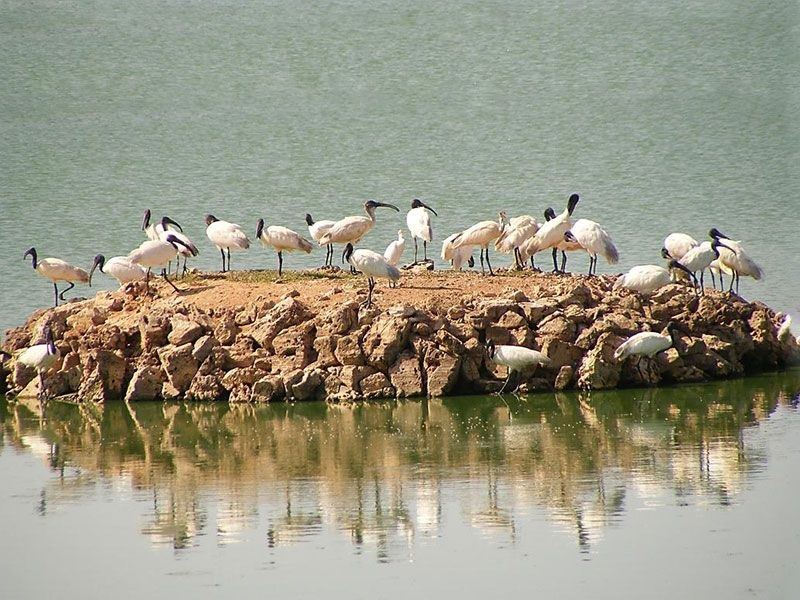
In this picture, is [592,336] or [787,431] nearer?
[787,431]

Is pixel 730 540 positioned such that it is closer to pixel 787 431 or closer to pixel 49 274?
pixel 787 431

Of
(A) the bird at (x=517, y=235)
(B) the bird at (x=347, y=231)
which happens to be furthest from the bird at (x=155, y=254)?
(A) the bird at (x=517, y=235)

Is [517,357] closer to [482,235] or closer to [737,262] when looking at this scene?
[482,235]

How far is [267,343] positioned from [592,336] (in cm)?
354

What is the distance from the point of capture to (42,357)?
1834 cm

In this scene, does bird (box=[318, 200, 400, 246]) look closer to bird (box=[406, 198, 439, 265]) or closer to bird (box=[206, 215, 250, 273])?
bird (box=[406, 198, 439, 265])

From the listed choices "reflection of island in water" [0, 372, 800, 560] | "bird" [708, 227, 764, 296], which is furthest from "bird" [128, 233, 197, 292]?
"bird" [708, 227, 764, 296]

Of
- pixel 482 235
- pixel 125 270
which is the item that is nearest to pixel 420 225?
pixel 482 235

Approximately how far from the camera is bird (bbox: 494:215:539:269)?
801 inches

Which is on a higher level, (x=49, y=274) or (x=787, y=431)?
(x=49, y=274)

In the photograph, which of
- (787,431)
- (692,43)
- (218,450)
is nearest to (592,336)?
(787,431)

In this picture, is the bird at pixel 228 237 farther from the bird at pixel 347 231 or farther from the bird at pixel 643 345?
the bird at pixel 643 345

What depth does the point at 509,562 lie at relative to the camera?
11.2 m

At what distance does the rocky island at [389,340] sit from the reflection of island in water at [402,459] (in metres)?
0.31
